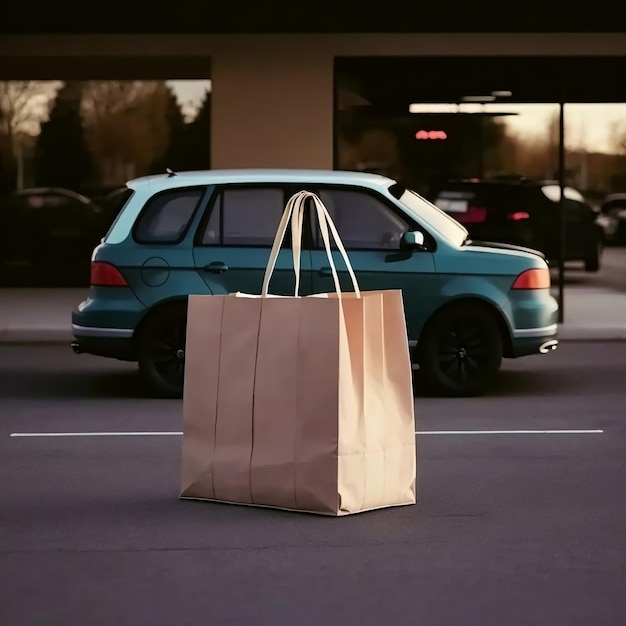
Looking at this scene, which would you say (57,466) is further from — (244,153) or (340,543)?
(244,153)

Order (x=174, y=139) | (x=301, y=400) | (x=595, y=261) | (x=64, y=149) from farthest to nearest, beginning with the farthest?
(x=64, y=149)
(x=174, y=139)
(x=595, y=261)
(x=301, y=400)

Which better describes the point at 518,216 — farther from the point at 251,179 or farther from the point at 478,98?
the point at 251,179

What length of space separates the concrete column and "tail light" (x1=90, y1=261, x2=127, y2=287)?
275 inches

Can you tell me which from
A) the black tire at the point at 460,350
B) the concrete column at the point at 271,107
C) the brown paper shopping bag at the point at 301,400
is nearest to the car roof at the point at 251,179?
the black tire at the point at 460,350

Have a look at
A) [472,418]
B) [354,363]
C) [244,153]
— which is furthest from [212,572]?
[244,153]

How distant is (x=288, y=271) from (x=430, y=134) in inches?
305

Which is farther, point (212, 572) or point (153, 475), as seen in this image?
point (153, 475)

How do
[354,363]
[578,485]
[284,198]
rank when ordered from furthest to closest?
1. [284,198]
2. [578,485]
3. [354,363]

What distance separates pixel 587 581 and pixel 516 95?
13.2 metres

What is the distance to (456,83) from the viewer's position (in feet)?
59.5

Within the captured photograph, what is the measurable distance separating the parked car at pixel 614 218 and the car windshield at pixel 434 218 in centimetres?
927

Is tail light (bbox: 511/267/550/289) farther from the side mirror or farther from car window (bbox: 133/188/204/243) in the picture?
car window (bbox: 133/188/204/243)

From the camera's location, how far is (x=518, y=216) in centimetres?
1942

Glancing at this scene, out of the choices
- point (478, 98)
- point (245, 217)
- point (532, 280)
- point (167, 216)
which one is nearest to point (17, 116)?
point (478, 98)
